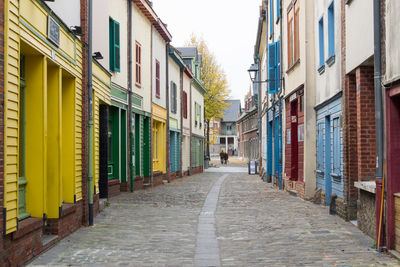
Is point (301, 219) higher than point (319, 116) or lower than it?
lower

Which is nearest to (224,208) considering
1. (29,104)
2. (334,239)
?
(334,239)

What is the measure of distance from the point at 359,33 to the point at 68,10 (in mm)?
4939

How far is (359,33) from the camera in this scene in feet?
30.1

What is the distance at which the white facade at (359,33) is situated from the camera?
8.48 m

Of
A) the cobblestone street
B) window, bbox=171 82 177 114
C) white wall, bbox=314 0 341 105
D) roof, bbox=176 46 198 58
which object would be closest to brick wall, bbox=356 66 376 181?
the cobblestone street

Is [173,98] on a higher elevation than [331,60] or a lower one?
higher

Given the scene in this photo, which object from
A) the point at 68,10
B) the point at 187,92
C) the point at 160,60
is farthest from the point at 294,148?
the point at 187,92

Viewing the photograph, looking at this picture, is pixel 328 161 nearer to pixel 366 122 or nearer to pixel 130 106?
pixel 366 122

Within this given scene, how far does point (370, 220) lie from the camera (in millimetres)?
8500

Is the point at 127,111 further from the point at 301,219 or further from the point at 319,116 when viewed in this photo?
the point at 301,219

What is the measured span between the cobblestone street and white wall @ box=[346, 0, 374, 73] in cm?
292

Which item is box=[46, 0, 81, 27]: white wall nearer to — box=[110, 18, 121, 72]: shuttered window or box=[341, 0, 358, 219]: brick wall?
box=[341, 0, 358, 219]: brick wall

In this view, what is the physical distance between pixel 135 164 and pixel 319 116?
25.6 feet

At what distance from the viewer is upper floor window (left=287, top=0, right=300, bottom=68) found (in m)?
16.1
